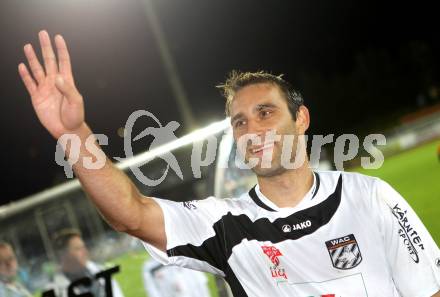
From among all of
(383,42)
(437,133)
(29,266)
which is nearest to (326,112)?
(383,42)

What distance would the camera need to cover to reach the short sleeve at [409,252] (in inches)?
104

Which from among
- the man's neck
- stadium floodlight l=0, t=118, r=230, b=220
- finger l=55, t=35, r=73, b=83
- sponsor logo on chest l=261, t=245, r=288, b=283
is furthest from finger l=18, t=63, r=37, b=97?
stadium floodlight l=0, t=118, r=230, b=220

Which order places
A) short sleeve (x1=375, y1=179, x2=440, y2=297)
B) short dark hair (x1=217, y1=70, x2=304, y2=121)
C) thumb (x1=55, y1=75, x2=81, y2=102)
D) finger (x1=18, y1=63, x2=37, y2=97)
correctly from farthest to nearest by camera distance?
short dark hair (x1=217, y1=70, x2=304, y2=121) → short sleeve (x1=375, y1=179, x2=440, y2=297) → finger (x1=18, y1=63, x2=37, y2=97) → thumb (x1=55, y1=75, x2=81, y2=102)

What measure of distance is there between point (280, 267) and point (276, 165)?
0.50 metres

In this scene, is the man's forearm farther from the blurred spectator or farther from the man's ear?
the blurred spectator

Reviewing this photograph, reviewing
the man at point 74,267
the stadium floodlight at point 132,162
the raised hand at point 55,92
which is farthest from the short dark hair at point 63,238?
the raised hand at point 55,92

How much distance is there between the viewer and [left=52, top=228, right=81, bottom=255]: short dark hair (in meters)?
4.40

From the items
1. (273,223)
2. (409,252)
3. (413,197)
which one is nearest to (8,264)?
(273,223)

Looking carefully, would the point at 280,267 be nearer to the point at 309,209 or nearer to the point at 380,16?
the point at 309,209

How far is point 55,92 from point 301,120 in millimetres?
1358

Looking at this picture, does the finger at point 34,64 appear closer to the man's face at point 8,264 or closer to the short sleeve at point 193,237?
the short sleeve at point 193,237

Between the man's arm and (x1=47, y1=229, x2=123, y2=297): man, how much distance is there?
1.95m

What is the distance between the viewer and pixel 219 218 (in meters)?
2.88

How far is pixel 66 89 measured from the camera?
243cm
